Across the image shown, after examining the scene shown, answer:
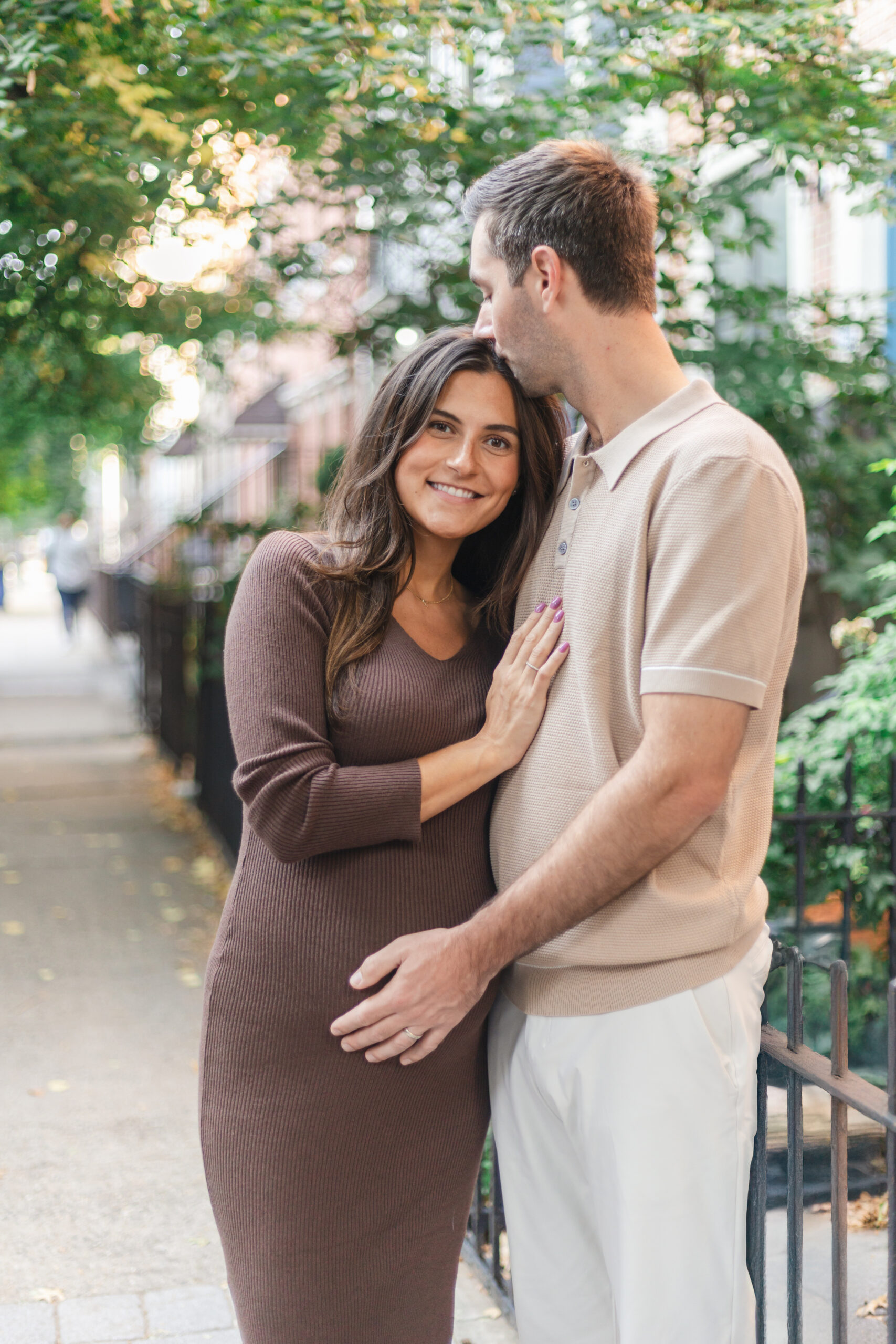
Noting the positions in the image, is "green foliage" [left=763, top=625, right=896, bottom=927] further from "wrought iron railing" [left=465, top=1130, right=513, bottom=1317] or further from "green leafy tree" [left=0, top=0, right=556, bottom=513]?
"green leafy tree" [left=0, top=0, right=556, bottom=513]

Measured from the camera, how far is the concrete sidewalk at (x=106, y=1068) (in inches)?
129

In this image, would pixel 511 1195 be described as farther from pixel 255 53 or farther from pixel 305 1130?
pixel 255 53

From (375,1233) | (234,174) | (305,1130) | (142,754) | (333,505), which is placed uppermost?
(234,174)

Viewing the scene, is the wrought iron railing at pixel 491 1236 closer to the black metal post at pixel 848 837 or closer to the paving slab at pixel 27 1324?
the paving slab at pixel 27 1324

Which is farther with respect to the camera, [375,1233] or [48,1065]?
[48,1065]

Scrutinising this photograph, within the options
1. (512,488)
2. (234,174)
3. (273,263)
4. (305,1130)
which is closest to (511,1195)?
(305,1130)

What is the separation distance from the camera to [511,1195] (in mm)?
2098

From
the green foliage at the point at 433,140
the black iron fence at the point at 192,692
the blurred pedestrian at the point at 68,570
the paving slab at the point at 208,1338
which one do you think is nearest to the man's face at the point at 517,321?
the green foliage at the point at 433,140

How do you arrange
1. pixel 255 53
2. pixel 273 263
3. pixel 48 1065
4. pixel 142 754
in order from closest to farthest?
pixel 255 53 < pixel 48 1065 < pixel 273 263 < pixel 142 754

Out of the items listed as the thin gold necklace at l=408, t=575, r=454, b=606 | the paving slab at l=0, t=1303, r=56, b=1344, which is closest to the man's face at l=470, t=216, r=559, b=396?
the thin gold necklace at l=408, t=575, r=454, b=606

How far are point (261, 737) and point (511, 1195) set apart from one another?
884mm

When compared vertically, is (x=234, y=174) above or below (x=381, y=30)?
below

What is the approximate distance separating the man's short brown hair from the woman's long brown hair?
0.69 ft

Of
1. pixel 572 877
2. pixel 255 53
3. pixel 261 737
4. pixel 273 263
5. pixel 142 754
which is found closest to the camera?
pixel 572 877
